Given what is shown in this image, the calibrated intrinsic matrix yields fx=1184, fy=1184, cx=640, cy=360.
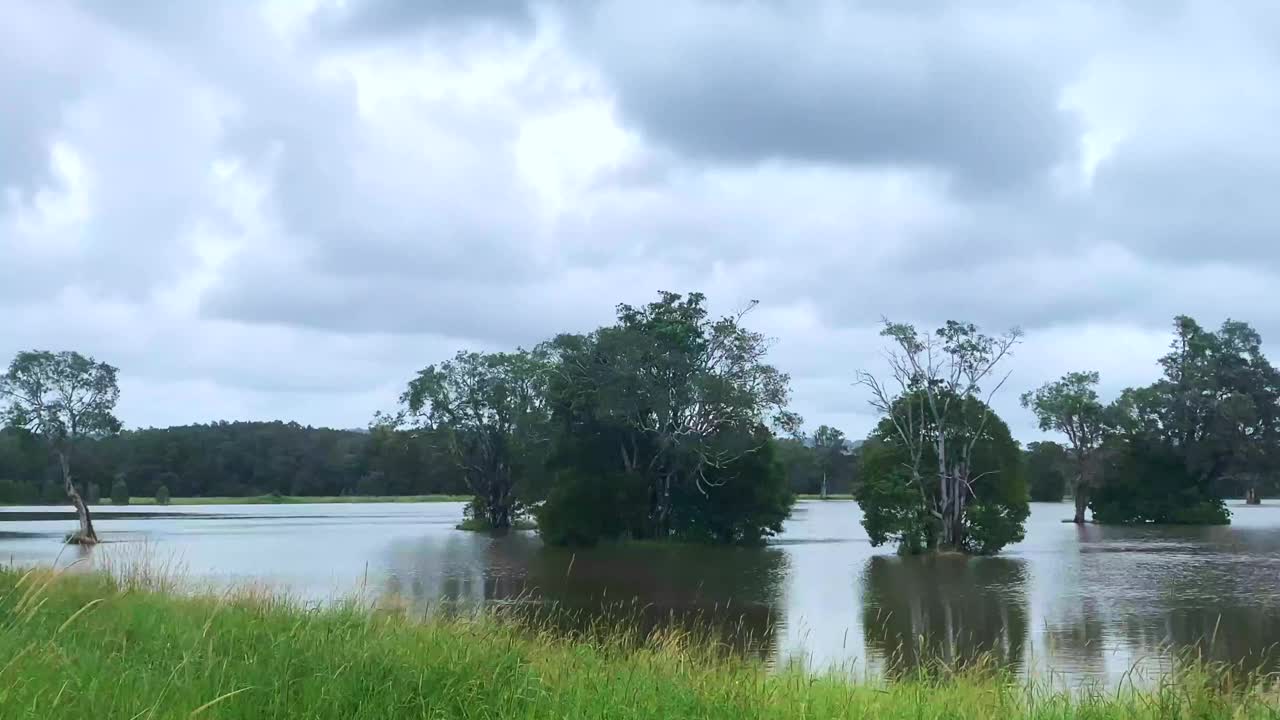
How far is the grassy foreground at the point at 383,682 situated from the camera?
324 inches

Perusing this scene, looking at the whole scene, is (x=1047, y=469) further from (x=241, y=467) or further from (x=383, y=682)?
(x=383, y=682)

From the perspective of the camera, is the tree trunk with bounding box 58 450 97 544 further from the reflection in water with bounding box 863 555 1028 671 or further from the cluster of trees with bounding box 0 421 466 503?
the cluster of trees with bounding box 0 421 466 503

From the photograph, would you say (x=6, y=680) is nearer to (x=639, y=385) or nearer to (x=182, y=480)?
(x=639, y=385)

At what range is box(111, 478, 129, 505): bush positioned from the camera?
127000mm

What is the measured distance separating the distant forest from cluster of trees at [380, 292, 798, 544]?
202 ft

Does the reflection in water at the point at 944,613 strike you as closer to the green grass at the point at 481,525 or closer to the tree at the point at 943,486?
the tree at the point at 943,486

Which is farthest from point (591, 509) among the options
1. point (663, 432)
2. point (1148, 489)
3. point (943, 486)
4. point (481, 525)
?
point (1148, 489)

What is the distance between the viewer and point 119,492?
127 m

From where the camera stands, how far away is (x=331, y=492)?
498ft

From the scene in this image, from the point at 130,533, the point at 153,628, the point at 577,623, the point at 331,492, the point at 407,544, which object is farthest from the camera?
the point at 331,492

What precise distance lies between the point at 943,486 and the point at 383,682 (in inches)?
1800

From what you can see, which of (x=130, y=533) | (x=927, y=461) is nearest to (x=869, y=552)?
(x=927, y=461)

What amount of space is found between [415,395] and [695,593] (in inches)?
2073

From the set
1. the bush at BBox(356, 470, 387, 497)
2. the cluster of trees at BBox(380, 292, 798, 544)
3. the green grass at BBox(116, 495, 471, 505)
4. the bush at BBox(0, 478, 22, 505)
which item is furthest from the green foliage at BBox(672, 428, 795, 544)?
the bush at BBox(356, 470, 387, 497)
